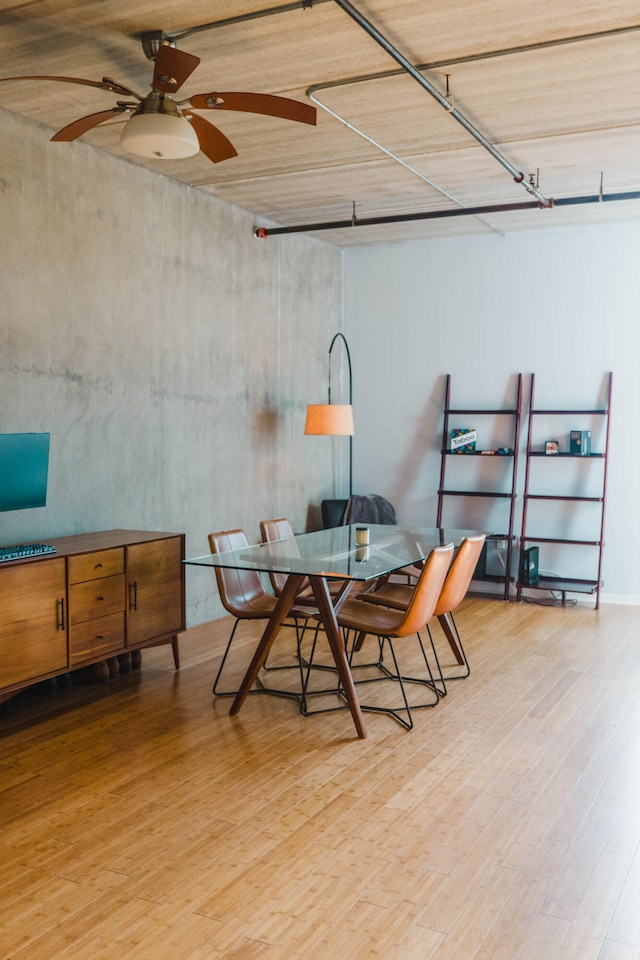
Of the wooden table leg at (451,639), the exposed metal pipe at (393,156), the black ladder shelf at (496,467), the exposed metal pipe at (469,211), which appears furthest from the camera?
the black ladder shelf at (496,467)

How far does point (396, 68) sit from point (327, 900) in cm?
369

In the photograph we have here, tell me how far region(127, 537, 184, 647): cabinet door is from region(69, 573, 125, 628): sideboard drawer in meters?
0.09

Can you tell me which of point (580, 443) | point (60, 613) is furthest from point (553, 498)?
point (60, 613)

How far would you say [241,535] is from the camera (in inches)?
207

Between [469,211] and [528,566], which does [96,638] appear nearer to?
[469,211]

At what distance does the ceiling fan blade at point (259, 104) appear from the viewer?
332 cm

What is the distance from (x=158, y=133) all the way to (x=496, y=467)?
5.54 m

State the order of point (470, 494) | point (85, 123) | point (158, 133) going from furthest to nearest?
point (470, 494)
point (85, 123)
point (158, 133)

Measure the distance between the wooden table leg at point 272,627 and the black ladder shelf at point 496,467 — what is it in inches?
143

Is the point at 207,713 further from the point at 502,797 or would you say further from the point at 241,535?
the point at 502,797

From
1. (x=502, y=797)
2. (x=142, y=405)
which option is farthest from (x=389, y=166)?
(x=502, y=797)

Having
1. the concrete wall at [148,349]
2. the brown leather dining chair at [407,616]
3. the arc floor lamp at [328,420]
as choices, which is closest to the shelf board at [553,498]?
the arc floor lamp at [328,420]

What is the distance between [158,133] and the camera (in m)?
3.29

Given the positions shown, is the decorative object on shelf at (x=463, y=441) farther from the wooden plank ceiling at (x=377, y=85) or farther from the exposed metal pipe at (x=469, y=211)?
the wooden plank ceiling at (x=377, y=85)
